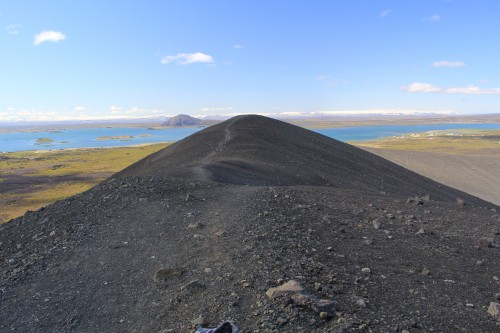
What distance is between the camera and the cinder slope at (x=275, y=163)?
67.5 feet

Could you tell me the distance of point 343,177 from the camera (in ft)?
86.2

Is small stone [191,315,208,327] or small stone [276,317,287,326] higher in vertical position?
small stone [276,317,287,326]

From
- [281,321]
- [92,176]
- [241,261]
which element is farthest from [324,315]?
[92,176]

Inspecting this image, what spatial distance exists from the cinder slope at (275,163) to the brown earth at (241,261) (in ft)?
15.8

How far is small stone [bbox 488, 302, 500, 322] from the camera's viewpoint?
6.25 metres

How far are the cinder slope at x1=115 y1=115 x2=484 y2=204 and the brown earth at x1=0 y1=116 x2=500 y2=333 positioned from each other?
480 centimetres

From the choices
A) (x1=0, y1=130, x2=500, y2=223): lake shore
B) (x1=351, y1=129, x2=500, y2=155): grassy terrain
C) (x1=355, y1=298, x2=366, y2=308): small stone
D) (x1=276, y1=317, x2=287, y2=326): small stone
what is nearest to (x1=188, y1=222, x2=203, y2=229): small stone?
(x1=276, y1=317, x2=287, y2=326): small stone

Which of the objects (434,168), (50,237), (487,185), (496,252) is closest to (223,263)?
(50,237)

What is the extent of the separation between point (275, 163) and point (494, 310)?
18.7 m

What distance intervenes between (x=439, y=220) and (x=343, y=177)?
1398 cm

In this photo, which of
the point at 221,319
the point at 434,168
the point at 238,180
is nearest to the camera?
the point at 221,319

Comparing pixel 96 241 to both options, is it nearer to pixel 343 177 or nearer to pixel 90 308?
pixel 90 308

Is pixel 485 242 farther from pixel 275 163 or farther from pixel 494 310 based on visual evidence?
pixel 275 163

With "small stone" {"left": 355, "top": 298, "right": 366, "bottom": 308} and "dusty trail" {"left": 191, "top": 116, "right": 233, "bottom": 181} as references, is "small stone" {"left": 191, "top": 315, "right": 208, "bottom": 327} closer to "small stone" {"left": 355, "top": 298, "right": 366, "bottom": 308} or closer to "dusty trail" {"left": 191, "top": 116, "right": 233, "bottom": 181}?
"small stone" {"left": 355, "top": 298, "right": 366, "bottom": 308}
